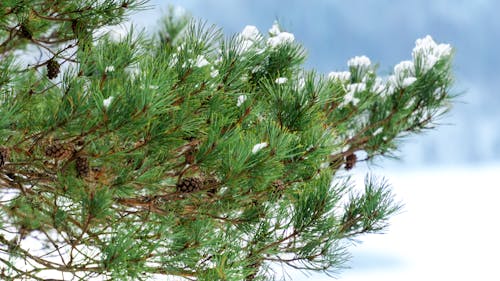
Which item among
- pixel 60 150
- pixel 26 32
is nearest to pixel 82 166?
pixel 60 150

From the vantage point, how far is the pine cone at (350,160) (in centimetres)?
274

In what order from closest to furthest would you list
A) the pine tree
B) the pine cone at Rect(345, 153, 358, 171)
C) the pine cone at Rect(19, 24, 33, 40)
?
the pine tree
the pine cone at Rect(19, 24, 33, 40)
the pine cone at Rect(345, 153, 358, 171)

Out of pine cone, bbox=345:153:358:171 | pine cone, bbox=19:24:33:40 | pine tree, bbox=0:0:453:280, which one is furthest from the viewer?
pine cone, bbox=345:153:358:171

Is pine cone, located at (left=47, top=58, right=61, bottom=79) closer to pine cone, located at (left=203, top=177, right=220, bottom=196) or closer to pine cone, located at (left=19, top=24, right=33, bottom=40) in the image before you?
pine cone, located at (left=19, top=24, right=33, bottom=40)

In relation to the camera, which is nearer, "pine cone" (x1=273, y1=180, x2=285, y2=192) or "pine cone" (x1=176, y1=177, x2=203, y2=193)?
"pine cone" (x1=176, y1=177, x2=203, y2=193)

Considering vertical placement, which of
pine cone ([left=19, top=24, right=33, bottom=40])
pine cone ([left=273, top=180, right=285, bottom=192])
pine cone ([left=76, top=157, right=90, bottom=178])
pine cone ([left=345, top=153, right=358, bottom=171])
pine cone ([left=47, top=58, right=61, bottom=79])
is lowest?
pine cone ([left=76, top=157, right=90, bottom=178])

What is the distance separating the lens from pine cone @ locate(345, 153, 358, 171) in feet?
8.99

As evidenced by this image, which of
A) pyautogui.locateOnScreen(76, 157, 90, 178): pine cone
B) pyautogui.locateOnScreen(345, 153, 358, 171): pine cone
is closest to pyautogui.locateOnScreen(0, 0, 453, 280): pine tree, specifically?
pyautogui.locateOnScreen(76, 157, 90, 178): pine cone

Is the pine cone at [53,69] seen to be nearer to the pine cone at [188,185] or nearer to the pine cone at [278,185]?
the pine cone at [188,185]

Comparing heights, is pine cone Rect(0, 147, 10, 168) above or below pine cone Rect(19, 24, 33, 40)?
below

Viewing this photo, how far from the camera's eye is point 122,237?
165 centimetres

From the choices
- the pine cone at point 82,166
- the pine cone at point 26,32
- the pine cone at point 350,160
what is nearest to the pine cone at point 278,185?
the pine cone at point 82,166

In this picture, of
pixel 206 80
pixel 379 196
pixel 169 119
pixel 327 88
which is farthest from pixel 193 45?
pixel 379 196

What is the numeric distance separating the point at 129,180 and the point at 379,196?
0.72m
